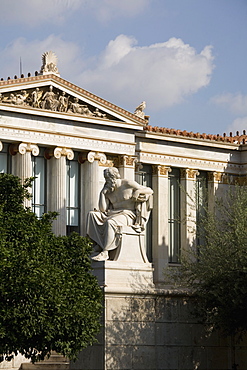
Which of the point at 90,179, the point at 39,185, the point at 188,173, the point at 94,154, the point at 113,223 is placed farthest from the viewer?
the point at 188,173

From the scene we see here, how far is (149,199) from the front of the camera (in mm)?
30141

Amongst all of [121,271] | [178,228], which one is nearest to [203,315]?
[121,271]

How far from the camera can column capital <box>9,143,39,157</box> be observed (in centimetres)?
4959

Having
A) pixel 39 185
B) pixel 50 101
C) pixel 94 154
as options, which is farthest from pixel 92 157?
pixel 50 101

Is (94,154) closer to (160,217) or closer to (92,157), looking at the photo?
(92,157)

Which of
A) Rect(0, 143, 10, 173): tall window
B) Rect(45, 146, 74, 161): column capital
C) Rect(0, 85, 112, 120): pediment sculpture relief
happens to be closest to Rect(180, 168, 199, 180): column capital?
Rect(0, 85, 112, 120): pediment sculpture relief

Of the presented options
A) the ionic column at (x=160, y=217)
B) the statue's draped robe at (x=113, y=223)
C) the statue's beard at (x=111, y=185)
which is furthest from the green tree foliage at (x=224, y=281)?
the ionic column at (x=160, y=217)

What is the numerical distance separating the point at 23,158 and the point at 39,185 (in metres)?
1.98

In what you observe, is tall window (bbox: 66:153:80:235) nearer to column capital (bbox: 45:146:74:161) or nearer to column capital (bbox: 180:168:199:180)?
column capital (bbox: 45:146:74:161)

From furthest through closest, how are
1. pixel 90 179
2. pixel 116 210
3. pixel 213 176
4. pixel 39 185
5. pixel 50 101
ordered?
pixel 213 176
pixel 90 179
pixel 39 185
pixel 50 101
pixel 116 210

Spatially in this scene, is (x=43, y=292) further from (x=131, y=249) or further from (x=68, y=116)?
(x=68, y=116)

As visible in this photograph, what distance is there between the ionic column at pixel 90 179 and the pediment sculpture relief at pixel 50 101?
207 centimetres

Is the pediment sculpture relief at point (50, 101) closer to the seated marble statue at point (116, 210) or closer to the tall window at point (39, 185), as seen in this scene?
the tall window at point (39, 185)

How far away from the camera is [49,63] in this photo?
50.1 meters
